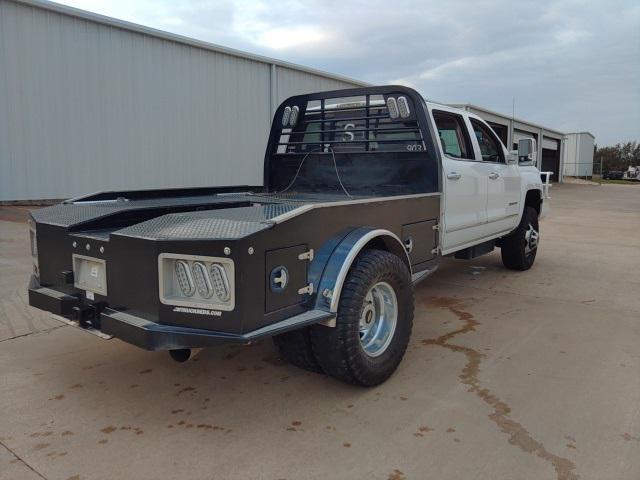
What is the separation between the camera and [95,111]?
12.4m

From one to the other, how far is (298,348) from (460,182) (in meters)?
2.54

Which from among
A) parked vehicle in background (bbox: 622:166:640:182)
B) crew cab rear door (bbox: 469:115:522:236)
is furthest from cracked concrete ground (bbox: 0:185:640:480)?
parked vehicle in background (bbox: 622:166:640:182)

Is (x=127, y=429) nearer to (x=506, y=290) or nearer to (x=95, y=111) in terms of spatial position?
(x=506, y=290)

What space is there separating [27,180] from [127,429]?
398 inches

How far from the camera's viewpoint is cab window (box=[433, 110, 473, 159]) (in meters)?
5.23

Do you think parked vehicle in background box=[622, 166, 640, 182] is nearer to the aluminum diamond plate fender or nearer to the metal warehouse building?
the metal warehouse building

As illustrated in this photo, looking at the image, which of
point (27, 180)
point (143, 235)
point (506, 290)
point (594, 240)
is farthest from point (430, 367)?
point (27, 180)

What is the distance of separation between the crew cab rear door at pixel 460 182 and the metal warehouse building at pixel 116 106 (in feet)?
31.2

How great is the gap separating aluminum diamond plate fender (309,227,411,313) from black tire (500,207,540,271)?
4.24 meters

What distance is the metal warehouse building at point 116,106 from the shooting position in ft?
37.1

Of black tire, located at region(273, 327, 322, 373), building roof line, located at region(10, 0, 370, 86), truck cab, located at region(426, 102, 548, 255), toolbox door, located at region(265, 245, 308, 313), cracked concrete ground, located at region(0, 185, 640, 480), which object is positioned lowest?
cracked concrete ground, located at region(0, 185, 640, 480)

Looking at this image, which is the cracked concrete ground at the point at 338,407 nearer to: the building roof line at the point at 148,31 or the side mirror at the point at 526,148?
the side mirror at the point at 526,148

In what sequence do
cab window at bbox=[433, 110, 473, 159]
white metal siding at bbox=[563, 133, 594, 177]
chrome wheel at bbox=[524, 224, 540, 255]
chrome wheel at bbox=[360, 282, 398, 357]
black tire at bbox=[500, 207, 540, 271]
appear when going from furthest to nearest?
white metal siding at bbox=[563, 133, 594, 177] < chrome wheel at bbox=[524, 224, 540, 255] < black tire at bbox=[500, 207, 540, 271] < cab window at bbox=[433, 110, 473, 159] < chrome wheel at bbox=[360, 282, 398, 357]

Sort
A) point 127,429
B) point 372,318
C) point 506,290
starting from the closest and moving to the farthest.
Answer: point 127,429, point 372,318, point 506,290
